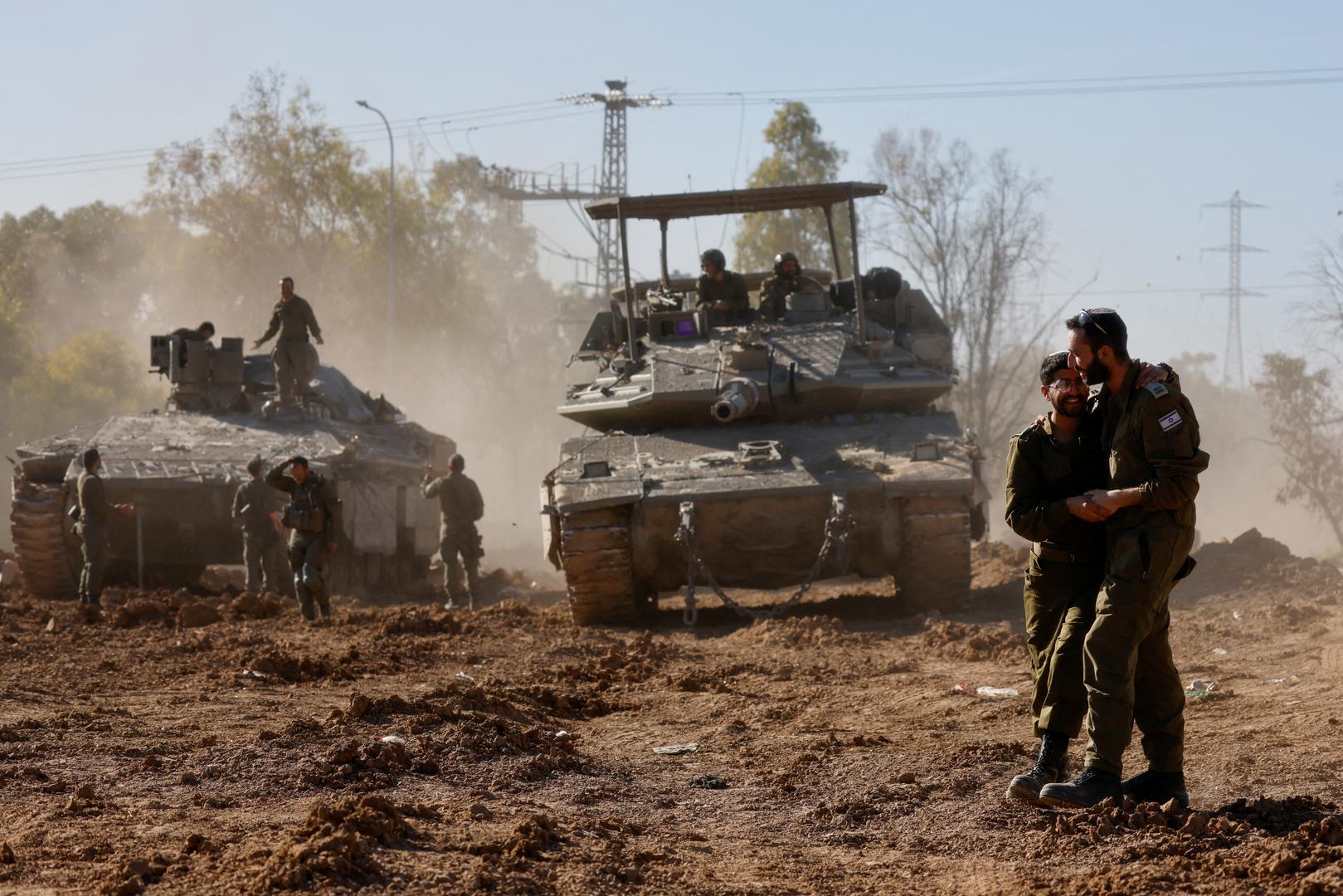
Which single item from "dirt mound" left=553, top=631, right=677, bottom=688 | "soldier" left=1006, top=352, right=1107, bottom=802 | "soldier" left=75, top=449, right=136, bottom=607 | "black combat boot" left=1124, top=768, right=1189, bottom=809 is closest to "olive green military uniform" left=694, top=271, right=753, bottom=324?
"dirt mound" left=553, top=631, right=677, bottom=688

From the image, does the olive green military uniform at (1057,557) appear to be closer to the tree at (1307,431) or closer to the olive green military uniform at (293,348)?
the olive green military uniform at (293,348)

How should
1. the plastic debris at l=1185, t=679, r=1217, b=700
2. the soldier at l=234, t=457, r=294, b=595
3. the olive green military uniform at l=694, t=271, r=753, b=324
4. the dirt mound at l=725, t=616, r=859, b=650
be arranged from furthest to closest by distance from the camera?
1. the olive green military uniform at l=694, t=271, r=753, b=324
2. the soldier at l=234, t=457, r=294, b=595
3. the dirt mound at l=725, t=616, r=859, b=650
4. the plastic debris at l=1185, t=679, r=1217, b=700

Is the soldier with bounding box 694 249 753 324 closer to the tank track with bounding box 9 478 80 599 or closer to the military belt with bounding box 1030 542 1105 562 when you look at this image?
the tank track with bounding box 9 478 80 599

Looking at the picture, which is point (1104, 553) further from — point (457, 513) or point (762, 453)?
point (457, 513)

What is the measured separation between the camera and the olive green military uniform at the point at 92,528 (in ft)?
45.7

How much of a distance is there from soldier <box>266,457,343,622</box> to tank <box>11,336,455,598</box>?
235 centimetres

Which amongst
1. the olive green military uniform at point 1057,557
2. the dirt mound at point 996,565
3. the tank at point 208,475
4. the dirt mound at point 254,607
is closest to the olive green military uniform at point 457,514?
the tank at point 208,475

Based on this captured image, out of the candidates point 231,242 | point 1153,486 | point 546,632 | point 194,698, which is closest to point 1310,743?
point 1153,486

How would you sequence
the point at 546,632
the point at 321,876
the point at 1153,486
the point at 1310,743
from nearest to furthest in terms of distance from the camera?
1. the point at 321,876
2. the point at 1153,486
3. the point at 1310,743
4. the point at 546,632

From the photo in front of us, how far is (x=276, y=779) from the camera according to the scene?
6242 millimetres

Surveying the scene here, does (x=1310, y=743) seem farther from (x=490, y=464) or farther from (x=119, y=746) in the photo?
(x=490, y=464)

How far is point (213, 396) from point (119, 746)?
36.9ft

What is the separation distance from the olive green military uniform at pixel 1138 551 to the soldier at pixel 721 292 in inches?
376

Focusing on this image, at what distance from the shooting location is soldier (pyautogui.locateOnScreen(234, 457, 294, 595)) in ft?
48.3
